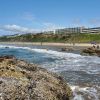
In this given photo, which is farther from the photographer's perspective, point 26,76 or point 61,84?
point 61,84

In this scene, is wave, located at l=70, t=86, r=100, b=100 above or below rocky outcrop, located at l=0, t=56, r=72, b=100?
below

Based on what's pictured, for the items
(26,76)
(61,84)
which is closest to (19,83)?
(26,76)

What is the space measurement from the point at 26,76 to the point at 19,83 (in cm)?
135

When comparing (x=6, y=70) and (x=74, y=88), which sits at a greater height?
(x=6, y=70)

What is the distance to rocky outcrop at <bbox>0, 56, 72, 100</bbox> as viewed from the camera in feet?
33.0

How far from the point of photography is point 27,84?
35.3 feet

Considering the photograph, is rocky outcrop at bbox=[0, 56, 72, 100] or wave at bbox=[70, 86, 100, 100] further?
wave at bbox=[70, 86, 100, 100]

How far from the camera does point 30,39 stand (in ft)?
641

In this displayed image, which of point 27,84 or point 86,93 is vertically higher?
point 27,84

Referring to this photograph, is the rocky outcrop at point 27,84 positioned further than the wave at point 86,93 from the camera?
No

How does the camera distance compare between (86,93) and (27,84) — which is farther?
(86,93)

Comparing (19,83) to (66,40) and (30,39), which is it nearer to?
(66,40)

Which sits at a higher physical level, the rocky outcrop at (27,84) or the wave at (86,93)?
the rocky outcrop at (27,84)

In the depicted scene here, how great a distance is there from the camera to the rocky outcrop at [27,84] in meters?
10.1
